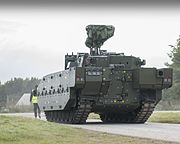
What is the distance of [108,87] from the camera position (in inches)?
774

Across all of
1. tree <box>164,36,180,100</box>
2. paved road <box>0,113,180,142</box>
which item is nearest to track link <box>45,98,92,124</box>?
paved road <box>0,113,180,142</box>

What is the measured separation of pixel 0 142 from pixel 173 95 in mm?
33118

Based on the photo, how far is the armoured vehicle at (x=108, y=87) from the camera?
63.2ft

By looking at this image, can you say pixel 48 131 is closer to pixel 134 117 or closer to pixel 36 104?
pixel 134 117

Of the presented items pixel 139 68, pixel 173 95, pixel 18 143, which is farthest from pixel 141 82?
pixel 173 95

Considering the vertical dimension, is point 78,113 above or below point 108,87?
below

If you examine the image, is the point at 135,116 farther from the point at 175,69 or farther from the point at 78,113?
the point at 175,69

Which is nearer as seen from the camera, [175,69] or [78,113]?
[78,113]

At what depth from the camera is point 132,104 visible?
20.3 m

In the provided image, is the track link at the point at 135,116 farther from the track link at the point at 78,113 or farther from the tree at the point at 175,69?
the tree at the point at 175,69

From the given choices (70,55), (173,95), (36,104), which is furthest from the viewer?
(173,95)

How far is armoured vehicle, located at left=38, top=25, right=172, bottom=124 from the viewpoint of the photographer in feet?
63.2

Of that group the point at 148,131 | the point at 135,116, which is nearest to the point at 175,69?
the point at 135,116

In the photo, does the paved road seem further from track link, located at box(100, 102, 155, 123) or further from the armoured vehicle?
track link, located at box(100, 102, 155, 123)
